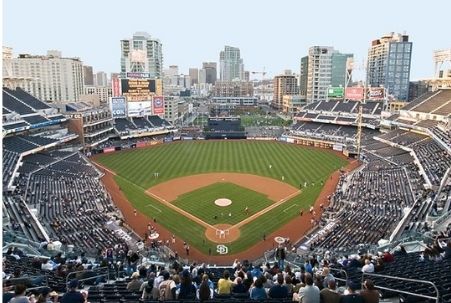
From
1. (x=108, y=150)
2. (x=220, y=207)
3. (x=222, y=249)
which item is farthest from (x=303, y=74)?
(x=222, y=249)

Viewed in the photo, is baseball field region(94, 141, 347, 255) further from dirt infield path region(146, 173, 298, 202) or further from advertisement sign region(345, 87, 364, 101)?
advertisement sign region(345, 87, 364, 101)

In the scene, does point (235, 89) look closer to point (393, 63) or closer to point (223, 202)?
point (393, 63)

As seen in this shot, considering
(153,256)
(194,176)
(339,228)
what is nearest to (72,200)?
(153,256)

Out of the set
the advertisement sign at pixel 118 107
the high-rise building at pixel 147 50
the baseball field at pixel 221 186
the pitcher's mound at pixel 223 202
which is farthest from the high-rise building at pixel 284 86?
the pitcher's mound at pixel 223 202

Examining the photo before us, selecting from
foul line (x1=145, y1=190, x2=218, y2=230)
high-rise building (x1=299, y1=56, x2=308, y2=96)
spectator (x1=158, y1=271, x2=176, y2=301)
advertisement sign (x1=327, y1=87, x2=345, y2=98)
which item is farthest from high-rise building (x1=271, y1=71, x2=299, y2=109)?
spectator (x1=158, y1=271, x2=176, y2=301)

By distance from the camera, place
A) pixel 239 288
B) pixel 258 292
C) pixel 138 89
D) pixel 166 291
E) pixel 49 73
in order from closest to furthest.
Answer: pixel 258 292
pixel 166 291
pixel 239 288
pixel 138 89
pixel 49 73

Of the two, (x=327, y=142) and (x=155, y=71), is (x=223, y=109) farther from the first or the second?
(x=327, y=142)
